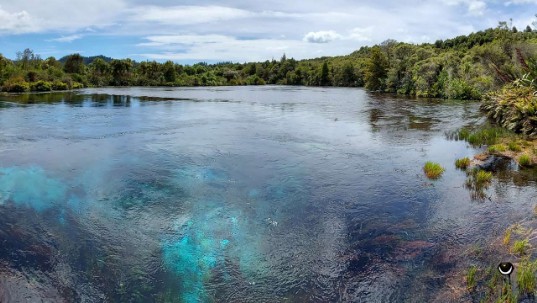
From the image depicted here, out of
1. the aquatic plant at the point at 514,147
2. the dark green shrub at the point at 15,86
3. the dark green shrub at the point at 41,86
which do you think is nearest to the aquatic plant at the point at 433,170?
the aquatic plant at the point at 514,147

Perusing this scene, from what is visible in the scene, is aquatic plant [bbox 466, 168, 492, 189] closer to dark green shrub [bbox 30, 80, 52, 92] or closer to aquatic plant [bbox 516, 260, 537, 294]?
aquatic plant [bbox 516, 260, 537, 294]

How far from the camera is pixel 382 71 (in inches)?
3189

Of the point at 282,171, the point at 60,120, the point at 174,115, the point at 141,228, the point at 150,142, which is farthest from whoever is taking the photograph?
the point at 174,115

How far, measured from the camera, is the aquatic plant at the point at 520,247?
10.0 metres

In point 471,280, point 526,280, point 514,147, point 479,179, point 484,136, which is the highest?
point 484,136

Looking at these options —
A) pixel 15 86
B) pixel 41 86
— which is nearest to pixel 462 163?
pixel 15 86

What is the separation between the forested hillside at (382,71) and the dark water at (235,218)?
54.7 ft

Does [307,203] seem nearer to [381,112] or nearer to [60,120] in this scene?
[60,120]

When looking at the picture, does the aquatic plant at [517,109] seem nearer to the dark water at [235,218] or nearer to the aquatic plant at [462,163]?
the dark water at [235,218]

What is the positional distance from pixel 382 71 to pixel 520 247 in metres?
74.9

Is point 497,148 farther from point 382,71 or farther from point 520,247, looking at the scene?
point 382,71

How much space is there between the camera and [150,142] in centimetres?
2386

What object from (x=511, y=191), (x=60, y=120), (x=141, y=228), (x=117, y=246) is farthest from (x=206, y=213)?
(x=60, y=120)

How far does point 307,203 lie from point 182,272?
559 centimetres
